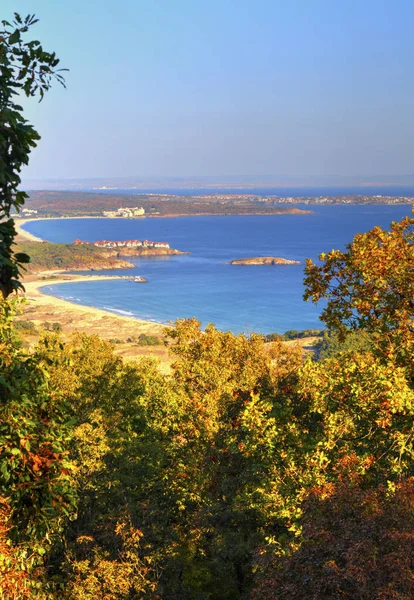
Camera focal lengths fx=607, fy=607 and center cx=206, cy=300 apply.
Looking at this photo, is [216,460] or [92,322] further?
[92,322]

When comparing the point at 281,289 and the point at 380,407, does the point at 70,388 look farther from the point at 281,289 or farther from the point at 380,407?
the point at 281,289

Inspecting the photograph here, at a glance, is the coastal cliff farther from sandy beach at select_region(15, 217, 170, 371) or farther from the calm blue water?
sandy beach at select_region(15, 217, 170, 371)

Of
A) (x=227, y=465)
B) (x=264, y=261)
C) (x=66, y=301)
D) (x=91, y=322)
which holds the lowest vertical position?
(x=91, y=322)

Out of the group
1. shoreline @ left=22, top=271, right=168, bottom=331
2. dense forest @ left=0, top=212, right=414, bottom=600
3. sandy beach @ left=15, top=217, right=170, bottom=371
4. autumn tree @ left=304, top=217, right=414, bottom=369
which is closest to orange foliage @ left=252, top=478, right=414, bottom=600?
dense forest @ left=0, top=212, right=414, bottom=600

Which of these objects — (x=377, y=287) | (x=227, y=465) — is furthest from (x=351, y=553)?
(x=227, y=465)

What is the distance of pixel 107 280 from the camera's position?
5246 inches

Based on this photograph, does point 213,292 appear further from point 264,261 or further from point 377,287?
point 377,287

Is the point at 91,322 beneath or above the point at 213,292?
beneath

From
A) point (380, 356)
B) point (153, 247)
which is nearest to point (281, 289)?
point (153, 247)

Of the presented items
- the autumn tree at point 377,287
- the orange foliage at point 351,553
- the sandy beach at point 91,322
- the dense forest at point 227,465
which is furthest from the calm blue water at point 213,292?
the orange foliage at point 351,553

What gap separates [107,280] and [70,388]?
115967mm

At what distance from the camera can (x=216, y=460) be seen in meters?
14.7

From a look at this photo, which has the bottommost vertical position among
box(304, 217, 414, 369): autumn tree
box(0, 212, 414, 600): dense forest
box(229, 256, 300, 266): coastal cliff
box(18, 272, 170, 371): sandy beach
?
box(18, 272, 170, 371): sandy beach

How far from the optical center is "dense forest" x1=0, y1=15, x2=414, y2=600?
6586mm
